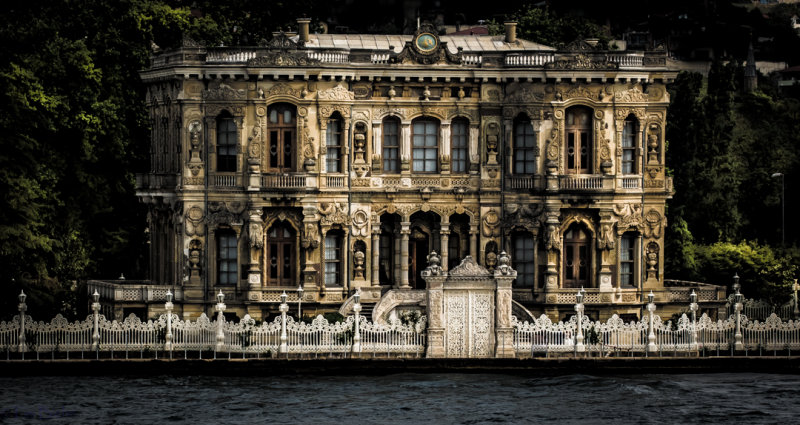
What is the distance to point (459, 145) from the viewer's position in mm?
70562

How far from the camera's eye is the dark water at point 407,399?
55.6 metres

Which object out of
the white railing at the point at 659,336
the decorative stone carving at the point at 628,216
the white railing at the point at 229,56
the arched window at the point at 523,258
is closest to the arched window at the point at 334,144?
the white railing at the point at 229,56

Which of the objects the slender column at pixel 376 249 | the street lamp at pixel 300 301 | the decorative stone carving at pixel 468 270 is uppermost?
the slender column at pixel 376 249

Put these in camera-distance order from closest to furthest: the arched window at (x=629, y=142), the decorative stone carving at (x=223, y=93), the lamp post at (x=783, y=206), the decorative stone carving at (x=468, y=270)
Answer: the decorative stone carving at (x=468, y=270) < the decorative stone carving at (x=223, y=93) < the arched window at (x=629, y=142) < the lamp post at (x=783, y=206)

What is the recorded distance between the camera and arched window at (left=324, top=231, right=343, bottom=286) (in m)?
69.9

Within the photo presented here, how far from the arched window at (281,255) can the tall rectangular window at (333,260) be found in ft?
3.85

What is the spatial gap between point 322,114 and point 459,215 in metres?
6.02

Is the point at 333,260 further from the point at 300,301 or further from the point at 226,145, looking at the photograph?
the point at 226,145

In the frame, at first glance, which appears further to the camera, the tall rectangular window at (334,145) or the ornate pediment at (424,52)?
the tall rectangular window at (334,145)

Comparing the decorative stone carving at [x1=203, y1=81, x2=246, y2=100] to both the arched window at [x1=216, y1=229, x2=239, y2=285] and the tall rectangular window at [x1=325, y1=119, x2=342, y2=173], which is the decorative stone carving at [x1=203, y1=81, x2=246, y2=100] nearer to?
the tall rectangular window at [x1=325, y1=119, x2=342, y2=173]

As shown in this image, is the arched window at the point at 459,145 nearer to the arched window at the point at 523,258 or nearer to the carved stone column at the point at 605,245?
the arched window at the point at 523,258

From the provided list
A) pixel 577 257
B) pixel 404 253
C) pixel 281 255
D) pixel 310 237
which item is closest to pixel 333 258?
pixel 310 237

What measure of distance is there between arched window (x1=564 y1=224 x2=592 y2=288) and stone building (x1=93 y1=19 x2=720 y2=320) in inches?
1.9

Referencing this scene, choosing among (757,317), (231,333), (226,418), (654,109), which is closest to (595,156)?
(654,109)
